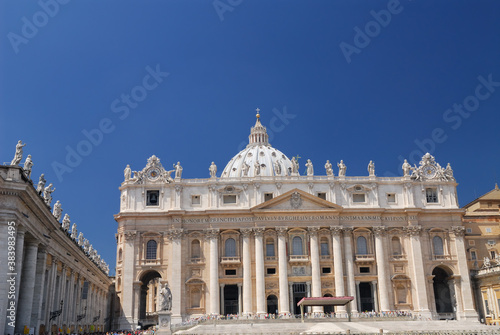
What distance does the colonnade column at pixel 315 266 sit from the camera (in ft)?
234

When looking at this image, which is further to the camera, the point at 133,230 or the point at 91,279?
the point at 133,230

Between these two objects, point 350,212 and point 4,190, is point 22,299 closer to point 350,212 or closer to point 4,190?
point 4,190

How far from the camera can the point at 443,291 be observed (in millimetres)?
78250

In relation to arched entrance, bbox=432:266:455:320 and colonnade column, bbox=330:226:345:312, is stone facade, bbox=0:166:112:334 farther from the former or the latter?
arched entrance, bbox=432:266:455:320

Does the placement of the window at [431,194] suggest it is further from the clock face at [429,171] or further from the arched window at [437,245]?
the arched window at [437,245]

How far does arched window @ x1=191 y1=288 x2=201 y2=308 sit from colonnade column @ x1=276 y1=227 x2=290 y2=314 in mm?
11386

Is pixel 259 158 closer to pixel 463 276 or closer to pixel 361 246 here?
pixel 361 246

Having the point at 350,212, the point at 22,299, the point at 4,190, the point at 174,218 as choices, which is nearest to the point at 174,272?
the point at 174,218

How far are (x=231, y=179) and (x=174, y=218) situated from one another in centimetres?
1007

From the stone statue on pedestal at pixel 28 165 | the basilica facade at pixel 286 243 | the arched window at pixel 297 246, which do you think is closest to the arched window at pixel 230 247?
the basilica facade at pixel 286 243

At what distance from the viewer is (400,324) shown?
5609cm

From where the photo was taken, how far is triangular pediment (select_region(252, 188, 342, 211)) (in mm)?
74137

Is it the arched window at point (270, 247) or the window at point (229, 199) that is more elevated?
the window at point (229, 199)

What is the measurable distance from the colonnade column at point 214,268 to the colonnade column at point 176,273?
406 centimetres
